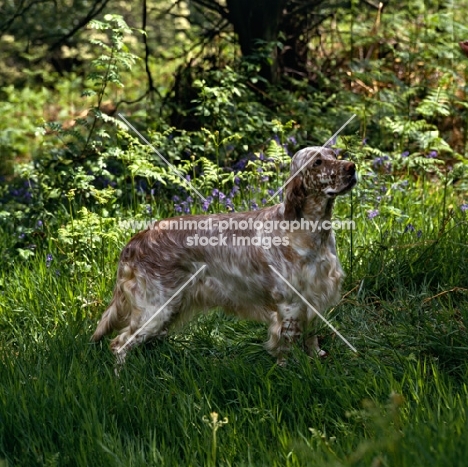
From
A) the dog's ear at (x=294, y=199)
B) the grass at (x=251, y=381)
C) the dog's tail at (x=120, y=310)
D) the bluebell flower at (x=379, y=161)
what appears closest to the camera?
the grass at (x=251, y=381)

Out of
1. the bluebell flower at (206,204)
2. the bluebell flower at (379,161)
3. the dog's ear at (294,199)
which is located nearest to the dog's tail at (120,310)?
the dog's ear at (294,199)

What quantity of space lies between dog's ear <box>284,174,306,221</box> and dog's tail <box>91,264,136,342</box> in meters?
0.94

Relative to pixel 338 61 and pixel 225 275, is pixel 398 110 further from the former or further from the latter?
pixel 225 275

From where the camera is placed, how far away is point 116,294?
4.32 m

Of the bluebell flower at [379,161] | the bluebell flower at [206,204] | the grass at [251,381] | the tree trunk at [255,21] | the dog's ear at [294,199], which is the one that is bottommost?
the grass at [251,381]

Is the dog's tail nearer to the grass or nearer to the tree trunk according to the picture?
the grass

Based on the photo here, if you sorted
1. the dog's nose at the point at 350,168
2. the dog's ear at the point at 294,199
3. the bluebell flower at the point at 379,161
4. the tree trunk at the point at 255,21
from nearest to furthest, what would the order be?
the dog's nose at the point at 350,168, the dog's ear at the point at 294,199, the bluebell flower at the point at 379,161, the tree trunk at the point at 255,21

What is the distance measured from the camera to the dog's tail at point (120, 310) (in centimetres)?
425

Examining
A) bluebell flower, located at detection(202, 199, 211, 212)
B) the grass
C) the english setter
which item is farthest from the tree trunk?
the english setter

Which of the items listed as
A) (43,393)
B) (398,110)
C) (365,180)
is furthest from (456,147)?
(43,393)

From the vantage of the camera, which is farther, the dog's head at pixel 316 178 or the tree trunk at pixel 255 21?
the tree trunk at pixel 255 21

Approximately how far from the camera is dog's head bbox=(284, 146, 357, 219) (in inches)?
148

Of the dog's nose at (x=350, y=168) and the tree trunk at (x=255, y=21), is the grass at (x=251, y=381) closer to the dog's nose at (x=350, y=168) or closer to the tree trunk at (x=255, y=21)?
the dog's nose at (x=350, y=168)

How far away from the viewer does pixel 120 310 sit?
4262 millimetres
